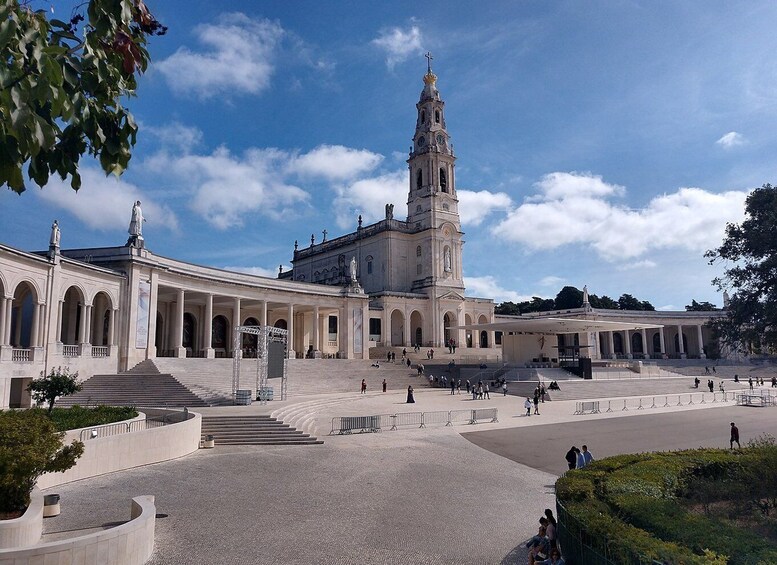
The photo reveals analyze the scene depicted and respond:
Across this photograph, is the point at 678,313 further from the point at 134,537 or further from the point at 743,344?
the point at 134,537

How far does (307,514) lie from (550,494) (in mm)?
6242

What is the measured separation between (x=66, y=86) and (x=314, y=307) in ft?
155

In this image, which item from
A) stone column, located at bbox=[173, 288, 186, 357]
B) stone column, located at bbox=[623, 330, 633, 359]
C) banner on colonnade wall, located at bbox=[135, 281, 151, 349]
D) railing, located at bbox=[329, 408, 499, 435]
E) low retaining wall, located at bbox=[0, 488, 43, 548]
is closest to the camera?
low retaining wall, located at bbox=[0, 488, 43, 548]

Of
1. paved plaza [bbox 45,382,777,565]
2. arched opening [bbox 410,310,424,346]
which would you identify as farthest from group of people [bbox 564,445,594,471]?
arched opening [bbox 410,310,424,346]

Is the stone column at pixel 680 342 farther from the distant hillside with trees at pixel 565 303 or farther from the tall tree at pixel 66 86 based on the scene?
the tall tree at pixel 66 86

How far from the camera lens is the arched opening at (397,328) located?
2574 inches

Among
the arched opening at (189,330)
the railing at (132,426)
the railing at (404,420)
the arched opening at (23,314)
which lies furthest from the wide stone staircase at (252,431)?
the arched opening at (189,330)

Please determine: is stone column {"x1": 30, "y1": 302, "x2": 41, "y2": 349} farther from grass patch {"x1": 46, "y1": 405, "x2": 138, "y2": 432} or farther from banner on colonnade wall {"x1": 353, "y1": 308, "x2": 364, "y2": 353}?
banner on colonnade wall {"x1": 353, "y1": 308, "x2": 364, "y2": 353}

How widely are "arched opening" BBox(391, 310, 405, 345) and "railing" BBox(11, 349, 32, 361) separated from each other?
1649 inches

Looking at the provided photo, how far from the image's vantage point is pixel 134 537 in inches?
343

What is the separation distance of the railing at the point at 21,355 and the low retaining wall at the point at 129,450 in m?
14.1

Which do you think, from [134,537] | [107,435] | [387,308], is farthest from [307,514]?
[387,308]

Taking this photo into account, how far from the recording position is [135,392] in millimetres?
28812

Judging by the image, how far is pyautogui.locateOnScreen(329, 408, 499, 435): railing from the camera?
23.3 metres
